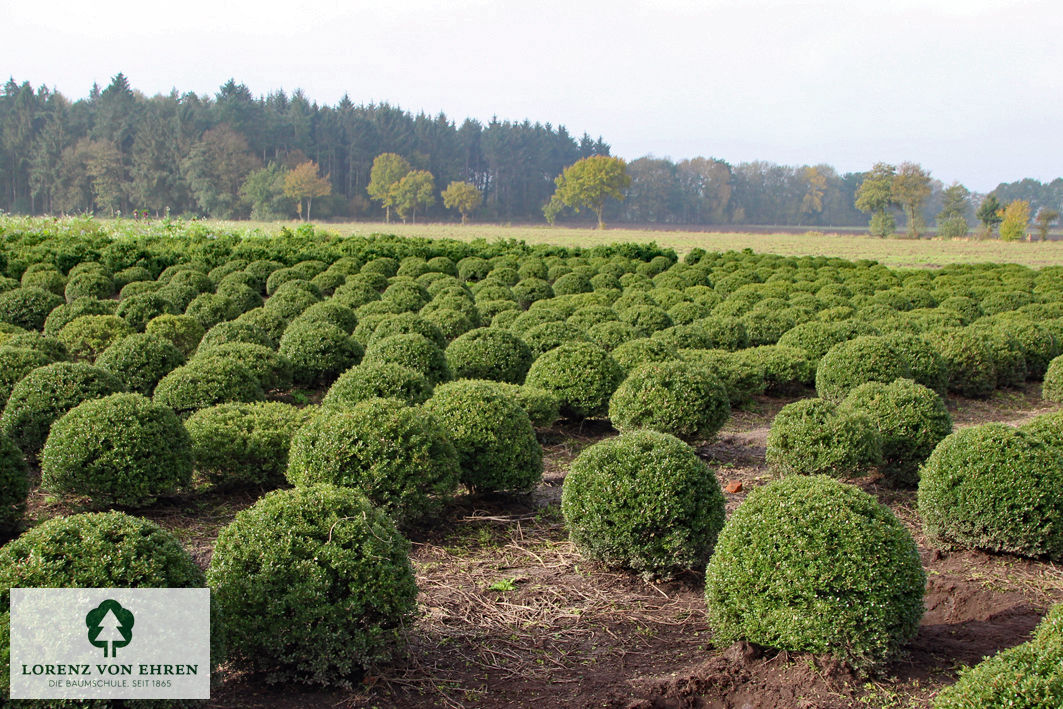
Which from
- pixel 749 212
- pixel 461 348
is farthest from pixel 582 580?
pixel 749 212

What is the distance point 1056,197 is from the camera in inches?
5463

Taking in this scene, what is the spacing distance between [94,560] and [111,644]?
14.2 inches

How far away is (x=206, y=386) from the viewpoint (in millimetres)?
8461

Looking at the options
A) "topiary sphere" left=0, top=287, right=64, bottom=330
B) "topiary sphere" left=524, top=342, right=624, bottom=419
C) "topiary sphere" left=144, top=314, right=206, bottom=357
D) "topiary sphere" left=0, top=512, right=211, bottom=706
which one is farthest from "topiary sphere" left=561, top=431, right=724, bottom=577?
"topiary sphere" left=0, top=287, right=64, bottom=330

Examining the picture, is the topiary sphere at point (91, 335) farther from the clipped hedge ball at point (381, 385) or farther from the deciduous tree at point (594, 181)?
the deciduous tree at point (594, 181)

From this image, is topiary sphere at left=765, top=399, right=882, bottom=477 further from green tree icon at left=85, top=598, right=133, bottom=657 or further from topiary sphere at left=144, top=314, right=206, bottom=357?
topiary sphere at left=144, top=314, right=206, bottom=357

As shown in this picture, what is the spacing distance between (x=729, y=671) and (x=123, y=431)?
4930 mm

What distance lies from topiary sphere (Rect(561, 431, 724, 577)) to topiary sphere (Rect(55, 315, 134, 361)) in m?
9.05

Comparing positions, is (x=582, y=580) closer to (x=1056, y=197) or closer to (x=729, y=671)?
(x=729, y=671)

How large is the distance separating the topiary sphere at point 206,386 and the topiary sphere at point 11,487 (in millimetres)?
2396

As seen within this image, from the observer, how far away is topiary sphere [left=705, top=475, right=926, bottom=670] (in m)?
3.92

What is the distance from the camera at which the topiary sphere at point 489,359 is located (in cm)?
1017

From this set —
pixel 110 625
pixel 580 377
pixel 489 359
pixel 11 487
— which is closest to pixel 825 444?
pixel 580 377

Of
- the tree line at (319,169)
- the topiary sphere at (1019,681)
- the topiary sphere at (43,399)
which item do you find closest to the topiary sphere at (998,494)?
the topiary sphere at (1019,681)
